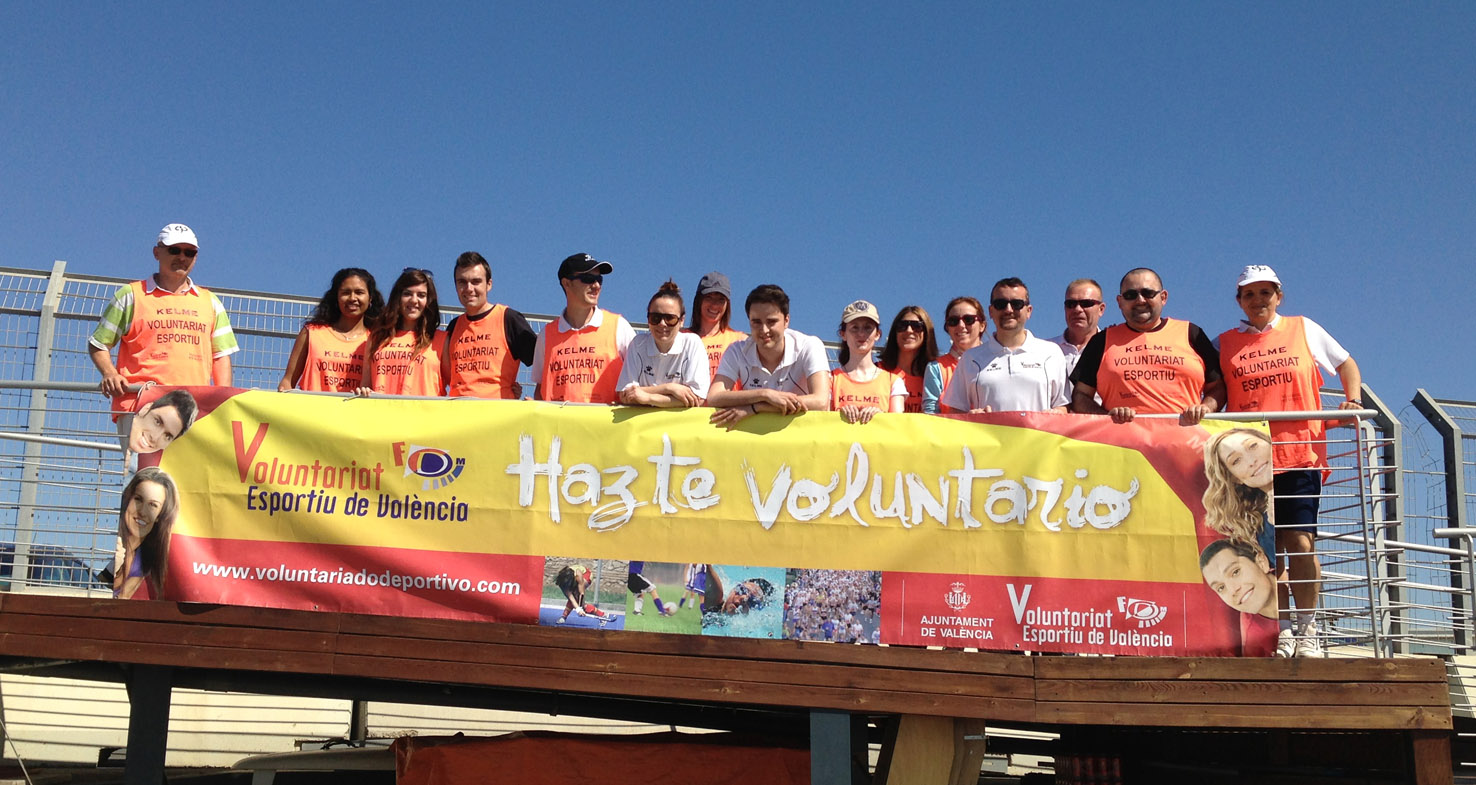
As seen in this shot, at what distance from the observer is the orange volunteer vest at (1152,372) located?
5914 millimetres

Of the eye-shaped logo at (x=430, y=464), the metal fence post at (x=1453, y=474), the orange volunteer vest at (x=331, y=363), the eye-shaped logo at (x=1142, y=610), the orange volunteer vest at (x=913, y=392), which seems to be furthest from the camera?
the metal fence post at (x=1453, y=474)

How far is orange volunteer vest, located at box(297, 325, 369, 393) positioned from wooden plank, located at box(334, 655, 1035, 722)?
6.06ft

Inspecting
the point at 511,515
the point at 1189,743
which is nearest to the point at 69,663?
the point at 511,515

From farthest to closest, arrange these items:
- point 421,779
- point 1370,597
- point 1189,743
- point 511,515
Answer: point 1189,743 < point 421,779 < point 511,515 < point 1370,597

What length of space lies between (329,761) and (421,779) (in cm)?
112

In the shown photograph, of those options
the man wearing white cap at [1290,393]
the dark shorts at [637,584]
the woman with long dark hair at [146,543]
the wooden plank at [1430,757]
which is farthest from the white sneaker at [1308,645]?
the woman with long dark hair at [146,543]

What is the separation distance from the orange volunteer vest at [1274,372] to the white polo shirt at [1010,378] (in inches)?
33.1

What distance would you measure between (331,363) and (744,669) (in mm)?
2914

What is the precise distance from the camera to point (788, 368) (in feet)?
19.3

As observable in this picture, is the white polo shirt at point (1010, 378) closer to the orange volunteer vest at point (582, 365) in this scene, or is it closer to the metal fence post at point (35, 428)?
the orange volunteer vest at point (582, 365)

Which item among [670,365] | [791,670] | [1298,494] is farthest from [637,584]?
[1298,494]

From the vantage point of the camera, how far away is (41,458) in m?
6.28

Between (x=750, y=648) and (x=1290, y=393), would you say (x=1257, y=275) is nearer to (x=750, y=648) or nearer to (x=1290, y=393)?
(x=1290, y=393)

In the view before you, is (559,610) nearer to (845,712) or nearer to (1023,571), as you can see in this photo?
(845,712)
